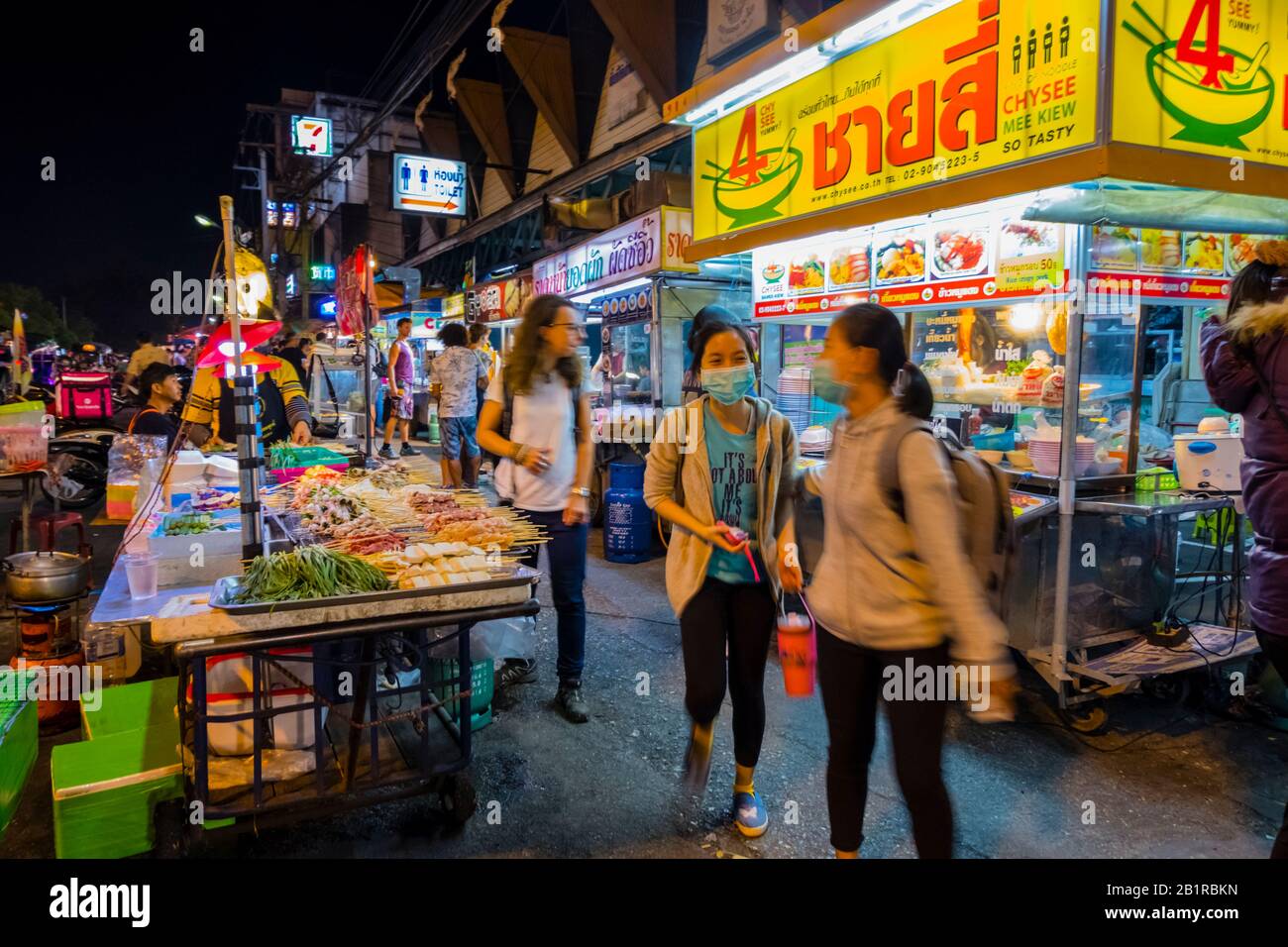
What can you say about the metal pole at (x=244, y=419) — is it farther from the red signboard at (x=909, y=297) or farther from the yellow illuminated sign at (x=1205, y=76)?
the yellow illuminated sign at (x=1205, y=76)

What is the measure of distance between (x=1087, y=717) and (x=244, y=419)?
4423 millimetres

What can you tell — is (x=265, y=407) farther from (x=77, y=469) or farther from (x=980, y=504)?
(x=980, y=504)

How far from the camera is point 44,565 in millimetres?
4520

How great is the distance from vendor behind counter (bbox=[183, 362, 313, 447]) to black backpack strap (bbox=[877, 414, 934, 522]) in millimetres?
5329

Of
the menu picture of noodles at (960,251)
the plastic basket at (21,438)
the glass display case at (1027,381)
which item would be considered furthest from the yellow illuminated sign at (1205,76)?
the plastic basket at (21,438)

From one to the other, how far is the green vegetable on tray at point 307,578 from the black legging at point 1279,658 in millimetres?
3156

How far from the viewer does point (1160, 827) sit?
11.3 feet

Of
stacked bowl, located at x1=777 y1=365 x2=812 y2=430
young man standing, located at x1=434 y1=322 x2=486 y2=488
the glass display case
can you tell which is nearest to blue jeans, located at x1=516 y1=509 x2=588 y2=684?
the glass display case

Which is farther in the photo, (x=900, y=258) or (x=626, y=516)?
(x=626, y=516)

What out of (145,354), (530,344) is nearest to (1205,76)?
(530,344)

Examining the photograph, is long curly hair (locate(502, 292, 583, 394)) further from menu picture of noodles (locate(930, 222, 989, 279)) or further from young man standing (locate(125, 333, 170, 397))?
young man standing (locate(125, 333, 170, 397))

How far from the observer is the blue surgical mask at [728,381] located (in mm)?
3264

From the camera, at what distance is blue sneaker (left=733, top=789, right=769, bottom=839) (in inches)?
132
